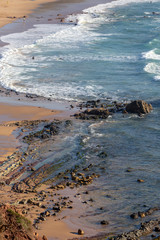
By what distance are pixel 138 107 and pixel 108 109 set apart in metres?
1.86

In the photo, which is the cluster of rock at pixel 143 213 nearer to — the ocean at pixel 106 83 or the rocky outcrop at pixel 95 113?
the ocean at pixel 106 83

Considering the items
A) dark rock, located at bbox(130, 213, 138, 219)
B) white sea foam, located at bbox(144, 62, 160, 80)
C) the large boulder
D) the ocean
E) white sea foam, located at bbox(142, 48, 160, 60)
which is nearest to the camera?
dark rock, located at bbox(130, 213, 138, 219)

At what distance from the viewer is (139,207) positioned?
14594mm

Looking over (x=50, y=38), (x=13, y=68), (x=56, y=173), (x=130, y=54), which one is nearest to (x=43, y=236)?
(x=56, y=173)

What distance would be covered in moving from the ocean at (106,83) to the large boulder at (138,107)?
1.47ft

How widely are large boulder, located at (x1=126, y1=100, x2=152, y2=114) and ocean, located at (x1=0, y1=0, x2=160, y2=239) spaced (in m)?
0.45

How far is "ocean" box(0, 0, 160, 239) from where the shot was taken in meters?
15.9

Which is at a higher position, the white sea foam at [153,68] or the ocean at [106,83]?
the ocean at [106,83]

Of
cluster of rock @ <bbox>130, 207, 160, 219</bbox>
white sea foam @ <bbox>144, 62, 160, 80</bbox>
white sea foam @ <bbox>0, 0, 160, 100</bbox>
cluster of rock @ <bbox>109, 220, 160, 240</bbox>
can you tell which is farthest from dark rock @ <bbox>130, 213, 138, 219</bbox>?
white sea foam @ <bbox>144, 62, 160, 80</bbox>

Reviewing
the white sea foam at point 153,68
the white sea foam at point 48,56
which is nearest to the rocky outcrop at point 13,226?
the white sea foam at point 48,56

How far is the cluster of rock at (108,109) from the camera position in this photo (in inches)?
926

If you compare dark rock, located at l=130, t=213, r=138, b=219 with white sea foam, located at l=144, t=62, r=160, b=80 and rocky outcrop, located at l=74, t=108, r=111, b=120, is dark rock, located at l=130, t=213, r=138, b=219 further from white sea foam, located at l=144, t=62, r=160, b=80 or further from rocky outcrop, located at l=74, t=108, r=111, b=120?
white sea foam, located at l=144, t=62, r=160, b=80

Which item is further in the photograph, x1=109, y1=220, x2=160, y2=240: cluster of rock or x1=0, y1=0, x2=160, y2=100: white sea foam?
x1=0, y1=0, x2=160, y2=100: white sea foam

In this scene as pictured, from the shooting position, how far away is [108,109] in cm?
2456
